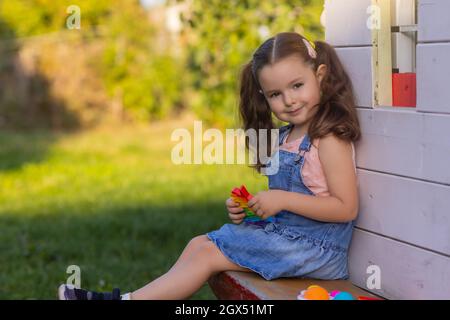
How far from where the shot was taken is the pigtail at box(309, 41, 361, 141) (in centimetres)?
254

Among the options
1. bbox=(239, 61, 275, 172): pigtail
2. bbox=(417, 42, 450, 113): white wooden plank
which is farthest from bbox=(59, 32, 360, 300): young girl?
bbox=(417, 42, 450, 113): white wooden plank

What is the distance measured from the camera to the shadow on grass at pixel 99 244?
4109mm

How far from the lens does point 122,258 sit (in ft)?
15.2

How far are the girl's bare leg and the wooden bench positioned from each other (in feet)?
0.17

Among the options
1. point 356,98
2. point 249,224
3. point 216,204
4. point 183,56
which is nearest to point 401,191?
point 356,98

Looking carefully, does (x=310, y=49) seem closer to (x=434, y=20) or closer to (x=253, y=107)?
(x=253, y=107)

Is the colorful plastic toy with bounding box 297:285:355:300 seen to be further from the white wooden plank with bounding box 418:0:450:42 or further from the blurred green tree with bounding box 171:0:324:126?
the blurred green tree with bounding box 171:0:324:126

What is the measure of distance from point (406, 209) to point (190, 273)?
0.74 m

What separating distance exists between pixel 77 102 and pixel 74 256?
316 inches

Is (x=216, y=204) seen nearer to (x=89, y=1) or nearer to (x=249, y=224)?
(x=249, y=224)

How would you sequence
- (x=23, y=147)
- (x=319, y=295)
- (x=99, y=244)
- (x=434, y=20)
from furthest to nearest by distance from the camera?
(x=23, y=147) → (x=99, y=244) → (x=319, y=295) → (x=434, y=20)

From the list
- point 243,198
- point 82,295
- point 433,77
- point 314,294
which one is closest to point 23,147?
point 82,295

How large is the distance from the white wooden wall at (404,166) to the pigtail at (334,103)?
36mm

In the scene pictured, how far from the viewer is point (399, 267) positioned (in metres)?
2.44
